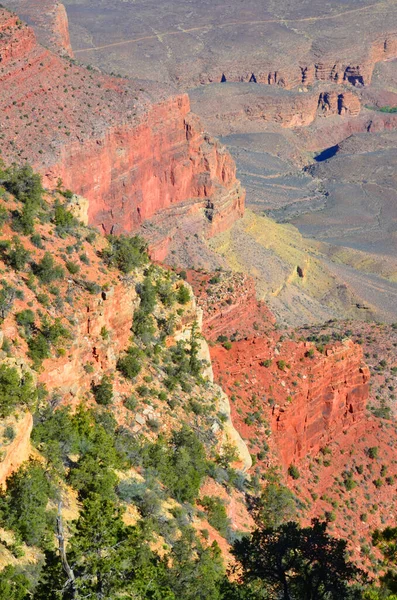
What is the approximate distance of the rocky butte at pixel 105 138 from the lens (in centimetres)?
6638

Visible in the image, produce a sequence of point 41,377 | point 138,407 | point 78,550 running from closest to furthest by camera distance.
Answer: point 78,550 → point 41,377 → point 138,407

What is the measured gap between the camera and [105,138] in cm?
7038

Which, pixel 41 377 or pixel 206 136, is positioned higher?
pixel 41 377

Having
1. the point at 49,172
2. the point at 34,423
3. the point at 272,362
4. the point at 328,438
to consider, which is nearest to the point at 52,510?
the point at 34,423

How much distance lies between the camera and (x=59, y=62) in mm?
74875

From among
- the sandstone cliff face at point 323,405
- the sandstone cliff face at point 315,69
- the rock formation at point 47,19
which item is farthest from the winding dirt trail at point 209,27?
the sandstone cliff face at point 323,405

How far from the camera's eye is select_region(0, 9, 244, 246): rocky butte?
6638 cm

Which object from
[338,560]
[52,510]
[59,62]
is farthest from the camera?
[59,62]

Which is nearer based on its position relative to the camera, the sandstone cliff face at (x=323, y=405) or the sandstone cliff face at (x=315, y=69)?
the sandstone cliff face at (x=323, y=405)

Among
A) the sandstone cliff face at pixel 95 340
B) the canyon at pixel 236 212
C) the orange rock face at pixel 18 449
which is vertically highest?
the orange rock face at pixel 18 449

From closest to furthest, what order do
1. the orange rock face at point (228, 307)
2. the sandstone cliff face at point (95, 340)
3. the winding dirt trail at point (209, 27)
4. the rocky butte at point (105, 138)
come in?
the sandstone cliff face at point (95, 340) < the orange rock face at point (228, 307) < the rocky butte at point (105, 138) < the winding dirt trail at point (209, 27)

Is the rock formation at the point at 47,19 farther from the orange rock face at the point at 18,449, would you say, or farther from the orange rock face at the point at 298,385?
the orange rock face at the point at 18,449

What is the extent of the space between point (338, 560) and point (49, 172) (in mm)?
40541

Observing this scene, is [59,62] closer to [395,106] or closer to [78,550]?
[78,550]
